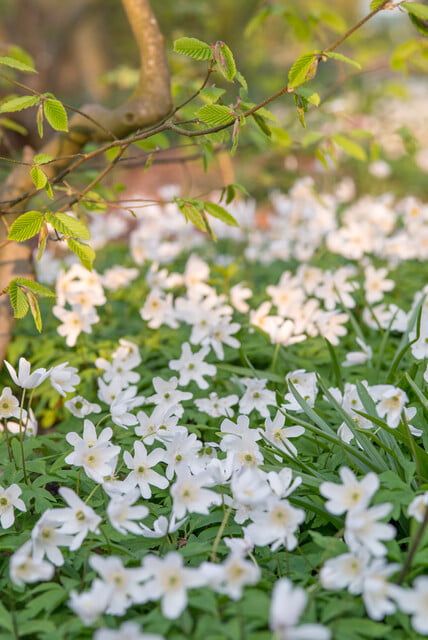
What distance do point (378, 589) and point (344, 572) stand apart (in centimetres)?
10

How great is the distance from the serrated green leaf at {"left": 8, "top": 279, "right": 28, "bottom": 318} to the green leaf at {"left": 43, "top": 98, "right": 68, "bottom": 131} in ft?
1.71

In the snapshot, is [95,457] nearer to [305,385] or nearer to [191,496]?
[191,496]

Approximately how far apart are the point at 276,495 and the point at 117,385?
3.11 ft

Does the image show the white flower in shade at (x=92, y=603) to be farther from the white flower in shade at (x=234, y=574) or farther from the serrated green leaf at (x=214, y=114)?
the serrated green leaf at (x=214, y=114)

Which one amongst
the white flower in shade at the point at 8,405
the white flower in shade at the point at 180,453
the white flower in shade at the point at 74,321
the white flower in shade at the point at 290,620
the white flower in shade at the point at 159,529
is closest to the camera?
the white flower in shade at the point at 290,620

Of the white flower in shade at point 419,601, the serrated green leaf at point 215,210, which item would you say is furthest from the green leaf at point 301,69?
the white flower in shade at point 419,601

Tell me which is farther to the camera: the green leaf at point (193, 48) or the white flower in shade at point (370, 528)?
the green leaf at point (193, 48)

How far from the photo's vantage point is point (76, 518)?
1.56m

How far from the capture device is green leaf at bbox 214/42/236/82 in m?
1.81

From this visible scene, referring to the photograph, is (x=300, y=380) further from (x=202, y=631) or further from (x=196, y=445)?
(x=202, y=631)

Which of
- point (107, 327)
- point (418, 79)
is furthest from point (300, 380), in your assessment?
point (418, 79)

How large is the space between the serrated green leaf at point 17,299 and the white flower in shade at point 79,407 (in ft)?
1.45

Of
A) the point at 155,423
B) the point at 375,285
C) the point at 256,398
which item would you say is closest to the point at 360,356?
the point at 256,398

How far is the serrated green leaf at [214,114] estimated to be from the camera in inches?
72.9
